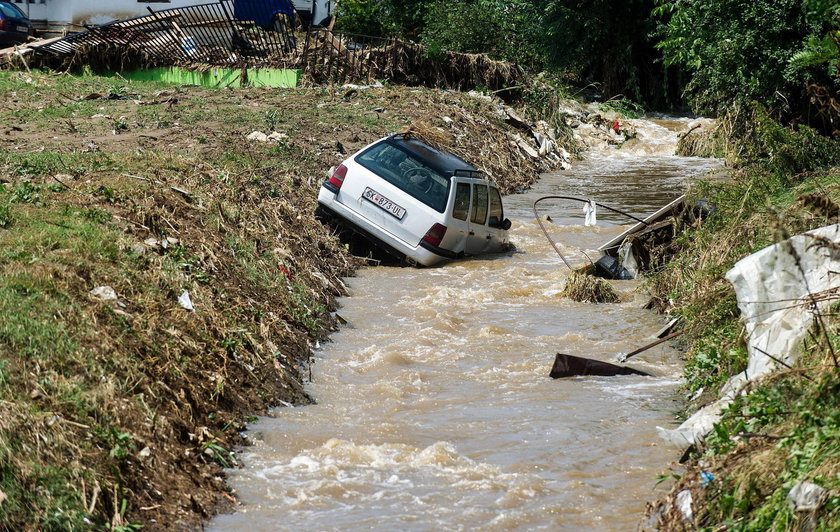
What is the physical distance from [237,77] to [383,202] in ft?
50.4

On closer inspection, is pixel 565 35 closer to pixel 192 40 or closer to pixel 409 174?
pixel 192 40

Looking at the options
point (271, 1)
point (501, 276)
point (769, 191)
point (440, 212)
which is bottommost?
point (501, 276)

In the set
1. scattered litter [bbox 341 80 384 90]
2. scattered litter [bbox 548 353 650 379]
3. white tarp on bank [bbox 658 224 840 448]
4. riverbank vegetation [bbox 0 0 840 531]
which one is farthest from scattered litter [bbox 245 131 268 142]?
white tarp on bank [bbox 658 224 840 448]

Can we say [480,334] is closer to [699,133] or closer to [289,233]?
[289,233]

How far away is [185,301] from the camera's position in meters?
7.75

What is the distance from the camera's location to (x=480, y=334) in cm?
1012

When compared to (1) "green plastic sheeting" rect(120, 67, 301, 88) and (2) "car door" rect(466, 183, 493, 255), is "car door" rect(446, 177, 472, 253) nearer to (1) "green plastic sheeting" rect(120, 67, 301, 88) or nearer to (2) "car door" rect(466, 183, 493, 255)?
(2) "car door" rect(466, 183, 493, 255)

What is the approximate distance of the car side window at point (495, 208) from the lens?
13859mm

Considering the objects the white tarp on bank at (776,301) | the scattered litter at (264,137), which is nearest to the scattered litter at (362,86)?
the scattered litter at (264,137)

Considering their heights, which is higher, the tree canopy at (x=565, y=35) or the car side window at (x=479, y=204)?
the tree canopy at (x=565, y=35)

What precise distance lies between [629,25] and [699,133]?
7.11 meters

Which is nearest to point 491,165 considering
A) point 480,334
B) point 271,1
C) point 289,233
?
point 289,233

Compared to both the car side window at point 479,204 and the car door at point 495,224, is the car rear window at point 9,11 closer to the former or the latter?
the car door at point 495,224

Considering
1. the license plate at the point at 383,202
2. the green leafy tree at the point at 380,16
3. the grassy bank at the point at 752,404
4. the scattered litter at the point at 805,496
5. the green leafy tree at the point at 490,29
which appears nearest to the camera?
the scattered litter at the point at 805,496
